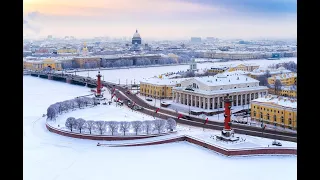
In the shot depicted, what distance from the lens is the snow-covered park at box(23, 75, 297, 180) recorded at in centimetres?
473

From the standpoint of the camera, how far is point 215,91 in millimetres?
9570

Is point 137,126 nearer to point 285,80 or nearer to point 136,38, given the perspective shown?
point 285,80

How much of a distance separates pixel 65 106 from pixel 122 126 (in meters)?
2.25

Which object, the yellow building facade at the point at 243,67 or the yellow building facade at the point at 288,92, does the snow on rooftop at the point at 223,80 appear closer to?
the yellow building facade at the point at 288,92

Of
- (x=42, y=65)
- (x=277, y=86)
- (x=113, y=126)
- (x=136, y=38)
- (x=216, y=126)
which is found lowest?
(x=216, y=126)

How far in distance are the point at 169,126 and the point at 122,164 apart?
72.9 inches

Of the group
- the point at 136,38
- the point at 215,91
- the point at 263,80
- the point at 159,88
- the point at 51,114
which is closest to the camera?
the point at 51,114

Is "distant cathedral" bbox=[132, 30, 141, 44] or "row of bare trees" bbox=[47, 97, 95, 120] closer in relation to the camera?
"row of bare trees" bbox=[47, 97, 95, 120]

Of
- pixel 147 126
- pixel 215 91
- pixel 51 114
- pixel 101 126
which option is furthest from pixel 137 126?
pixel 215 91

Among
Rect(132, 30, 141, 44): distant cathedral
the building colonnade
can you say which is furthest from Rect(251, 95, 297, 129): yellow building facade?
Rect(132, 30, 141, 44): distant cathedral

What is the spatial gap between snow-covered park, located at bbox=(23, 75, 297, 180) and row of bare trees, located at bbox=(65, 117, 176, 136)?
1.03 feet

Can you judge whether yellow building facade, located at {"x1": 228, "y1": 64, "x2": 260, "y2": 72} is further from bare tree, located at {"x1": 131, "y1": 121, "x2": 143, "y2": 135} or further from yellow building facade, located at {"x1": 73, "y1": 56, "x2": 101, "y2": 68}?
bare tree, located at {"x1": 131, "y1": 121, "x2": 143, "y2": 135}

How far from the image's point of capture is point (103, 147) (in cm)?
621
